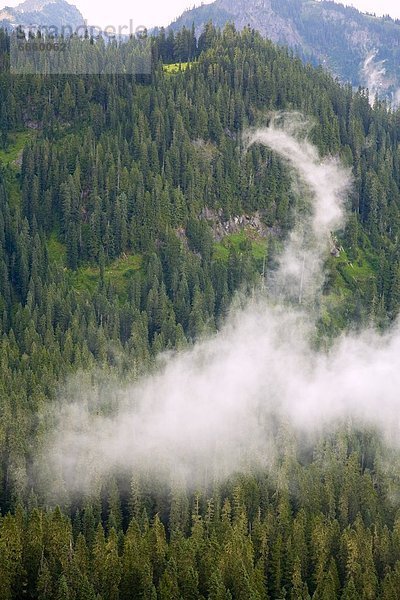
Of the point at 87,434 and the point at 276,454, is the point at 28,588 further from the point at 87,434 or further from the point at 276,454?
the point at 276,454

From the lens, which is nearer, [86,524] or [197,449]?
[86,524]

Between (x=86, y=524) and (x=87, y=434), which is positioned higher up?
(x=87, y=434)

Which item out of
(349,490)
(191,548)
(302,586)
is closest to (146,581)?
(191,548)

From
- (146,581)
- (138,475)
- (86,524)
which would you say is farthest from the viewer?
(138,475)

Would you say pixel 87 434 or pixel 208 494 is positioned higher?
pixel 87 434

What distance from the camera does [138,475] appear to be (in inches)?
6949

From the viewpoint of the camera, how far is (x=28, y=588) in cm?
12900

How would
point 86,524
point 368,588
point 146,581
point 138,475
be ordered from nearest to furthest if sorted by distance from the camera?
point 146,581
point 368,588
point 86,524
point 138,475

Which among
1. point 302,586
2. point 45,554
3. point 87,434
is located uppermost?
point 87,434

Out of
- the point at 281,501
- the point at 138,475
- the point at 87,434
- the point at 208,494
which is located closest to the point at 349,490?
the point at 281,501

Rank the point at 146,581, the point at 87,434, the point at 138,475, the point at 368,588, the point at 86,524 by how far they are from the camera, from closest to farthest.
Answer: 1. the point at 146,581
2. the point at 368,588
3. the point at 86,524
4. the point at 138,475
5. the point at 87,434

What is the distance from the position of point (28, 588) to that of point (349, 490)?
233 feet

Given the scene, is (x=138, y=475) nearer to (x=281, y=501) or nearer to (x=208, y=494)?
(x=208, y=494)

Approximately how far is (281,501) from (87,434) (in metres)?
44.0
